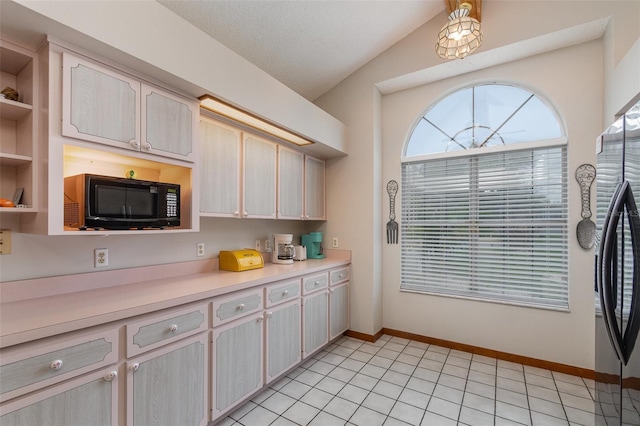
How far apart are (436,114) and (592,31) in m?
1.37

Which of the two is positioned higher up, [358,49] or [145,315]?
[358,49]

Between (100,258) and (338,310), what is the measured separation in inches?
A: 88.8

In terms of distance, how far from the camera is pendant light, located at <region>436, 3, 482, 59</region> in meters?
2.29

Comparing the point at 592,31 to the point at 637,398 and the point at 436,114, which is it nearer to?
the point at 436,114

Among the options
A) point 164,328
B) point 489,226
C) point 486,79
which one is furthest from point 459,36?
point 164,328

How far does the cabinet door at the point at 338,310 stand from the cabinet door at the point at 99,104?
228 cm

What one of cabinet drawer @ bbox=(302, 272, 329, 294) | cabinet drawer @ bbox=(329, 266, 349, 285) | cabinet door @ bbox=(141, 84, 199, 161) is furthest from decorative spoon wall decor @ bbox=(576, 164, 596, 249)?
cabinet door @ bbox=(141, 84, 199, 161)

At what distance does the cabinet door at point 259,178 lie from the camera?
8.56ft

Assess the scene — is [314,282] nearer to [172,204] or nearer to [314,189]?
[314,189]

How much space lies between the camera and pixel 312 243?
3.54 metres

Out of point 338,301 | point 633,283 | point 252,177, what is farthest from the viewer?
point 338,301

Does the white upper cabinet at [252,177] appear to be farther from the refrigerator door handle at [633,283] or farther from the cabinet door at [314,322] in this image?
the refrigerator door handle at [633,283]

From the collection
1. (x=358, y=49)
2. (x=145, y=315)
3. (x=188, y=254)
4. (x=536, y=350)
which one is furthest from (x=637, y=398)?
(x=358, y=49)

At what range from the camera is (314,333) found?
2.85 metres
